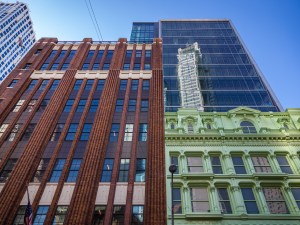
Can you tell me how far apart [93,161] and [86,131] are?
5007 millimetres

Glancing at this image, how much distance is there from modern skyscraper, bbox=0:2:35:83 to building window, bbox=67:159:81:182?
107 m

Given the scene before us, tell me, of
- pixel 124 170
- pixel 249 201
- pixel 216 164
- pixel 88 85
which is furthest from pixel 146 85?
pixel 249 201

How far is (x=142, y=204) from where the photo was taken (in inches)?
838

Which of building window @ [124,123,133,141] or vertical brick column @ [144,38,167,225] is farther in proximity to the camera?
building window @ [124,123,133,141]

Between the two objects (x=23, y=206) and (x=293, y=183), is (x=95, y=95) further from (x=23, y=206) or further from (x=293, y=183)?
(x=293, y=183)

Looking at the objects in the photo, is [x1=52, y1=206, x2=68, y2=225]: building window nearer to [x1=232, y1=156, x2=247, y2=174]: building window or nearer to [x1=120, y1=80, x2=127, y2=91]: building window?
[x1=232, y1=156, x2=247, y2=174]: building window

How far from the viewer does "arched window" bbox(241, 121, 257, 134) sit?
87.3 ft

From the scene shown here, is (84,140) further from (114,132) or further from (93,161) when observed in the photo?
(93,161)

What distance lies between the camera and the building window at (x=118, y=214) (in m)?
20.2

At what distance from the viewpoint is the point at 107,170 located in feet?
78.2

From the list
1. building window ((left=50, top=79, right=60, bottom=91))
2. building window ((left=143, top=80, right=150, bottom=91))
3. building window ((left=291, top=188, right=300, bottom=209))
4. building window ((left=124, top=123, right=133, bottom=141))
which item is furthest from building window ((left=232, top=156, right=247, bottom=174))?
building window ((left=50, top=79, right=60, bottom=91))

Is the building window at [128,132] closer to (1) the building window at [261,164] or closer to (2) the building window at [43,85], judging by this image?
(1) the building window at [261,164]

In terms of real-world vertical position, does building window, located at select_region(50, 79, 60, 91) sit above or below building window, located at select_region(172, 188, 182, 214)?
above

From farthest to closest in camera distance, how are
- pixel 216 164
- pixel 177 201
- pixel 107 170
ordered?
pixel 216 164
pixel 107 170
pixel 177 201
